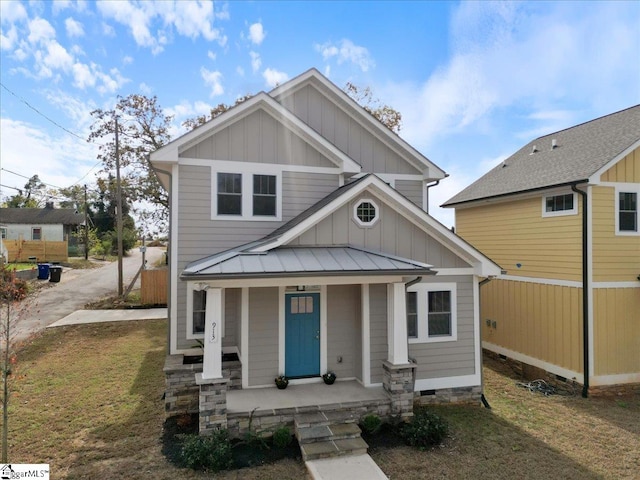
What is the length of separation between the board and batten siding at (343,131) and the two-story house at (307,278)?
4.85 ft

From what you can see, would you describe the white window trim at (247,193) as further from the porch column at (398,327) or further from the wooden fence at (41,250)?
the wooden fence at (41,250)

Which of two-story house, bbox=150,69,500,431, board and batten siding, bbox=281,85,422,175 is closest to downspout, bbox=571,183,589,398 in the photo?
two-story house, bbox=150,69,500,431

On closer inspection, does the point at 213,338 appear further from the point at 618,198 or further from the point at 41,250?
the point at 41,250

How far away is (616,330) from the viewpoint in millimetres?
9938

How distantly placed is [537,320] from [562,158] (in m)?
5.19

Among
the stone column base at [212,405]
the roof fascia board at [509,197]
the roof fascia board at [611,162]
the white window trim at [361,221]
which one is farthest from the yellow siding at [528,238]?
the stone column base at [212,405]

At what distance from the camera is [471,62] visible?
10500mm

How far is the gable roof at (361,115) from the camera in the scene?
1046 cm

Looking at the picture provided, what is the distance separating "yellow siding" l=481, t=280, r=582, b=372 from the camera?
397 inches

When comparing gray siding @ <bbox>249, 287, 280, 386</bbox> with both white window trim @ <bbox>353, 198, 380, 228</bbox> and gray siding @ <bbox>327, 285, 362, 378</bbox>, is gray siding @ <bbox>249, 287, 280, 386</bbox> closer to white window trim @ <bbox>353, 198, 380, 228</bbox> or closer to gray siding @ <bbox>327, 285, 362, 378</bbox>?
gray siding @ <bbox>327, 285, 362, 378</bbox>

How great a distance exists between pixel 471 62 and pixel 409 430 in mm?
9647

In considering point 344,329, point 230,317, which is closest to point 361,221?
point 344,329

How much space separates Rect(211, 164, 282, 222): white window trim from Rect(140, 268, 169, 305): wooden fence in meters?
12.1

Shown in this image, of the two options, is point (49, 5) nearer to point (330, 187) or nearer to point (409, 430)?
point (330, 187)
